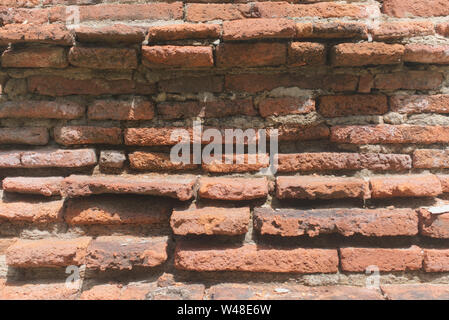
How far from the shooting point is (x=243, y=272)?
1.30 meters

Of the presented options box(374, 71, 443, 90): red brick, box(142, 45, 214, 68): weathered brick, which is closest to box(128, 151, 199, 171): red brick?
box(142, 45, 214, 68): weathered brick

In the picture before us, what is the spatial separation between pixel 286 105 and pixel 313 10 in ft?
1.27

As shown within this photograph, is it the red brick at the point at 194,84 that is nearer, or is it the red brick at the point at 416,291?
the red brick at the point at 416,291

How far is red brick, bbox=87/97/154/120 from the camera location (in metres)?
1.35

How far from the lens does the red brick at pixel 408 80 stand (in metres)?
1.34

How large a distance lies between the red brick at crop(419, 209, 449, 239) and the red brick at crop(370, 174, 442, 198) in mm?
81

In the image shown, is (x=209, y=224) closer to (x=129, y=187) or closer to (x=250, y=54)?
(x=129, y=187)

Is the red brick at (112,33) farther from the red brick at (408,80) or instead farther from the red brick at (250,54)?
the red brick at (408,80)

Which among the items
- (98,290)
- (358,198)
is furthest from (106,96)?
(358,198)

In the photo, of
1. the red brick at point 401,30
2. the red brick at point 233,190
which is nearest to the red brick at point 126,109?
the red brick at point 233,190

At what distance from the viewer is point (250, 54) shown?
4.18ft

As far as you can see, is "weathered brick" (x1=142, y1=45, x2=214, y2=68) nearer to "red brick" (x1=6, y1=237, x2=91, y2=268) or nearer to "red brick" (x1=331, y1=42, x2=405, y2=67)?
"red brick" (x1=331, y1=42, x2=405, y2=67)

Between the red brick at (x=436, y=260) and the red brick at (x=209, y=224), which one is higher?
the red brick at (x=209, y=224)
